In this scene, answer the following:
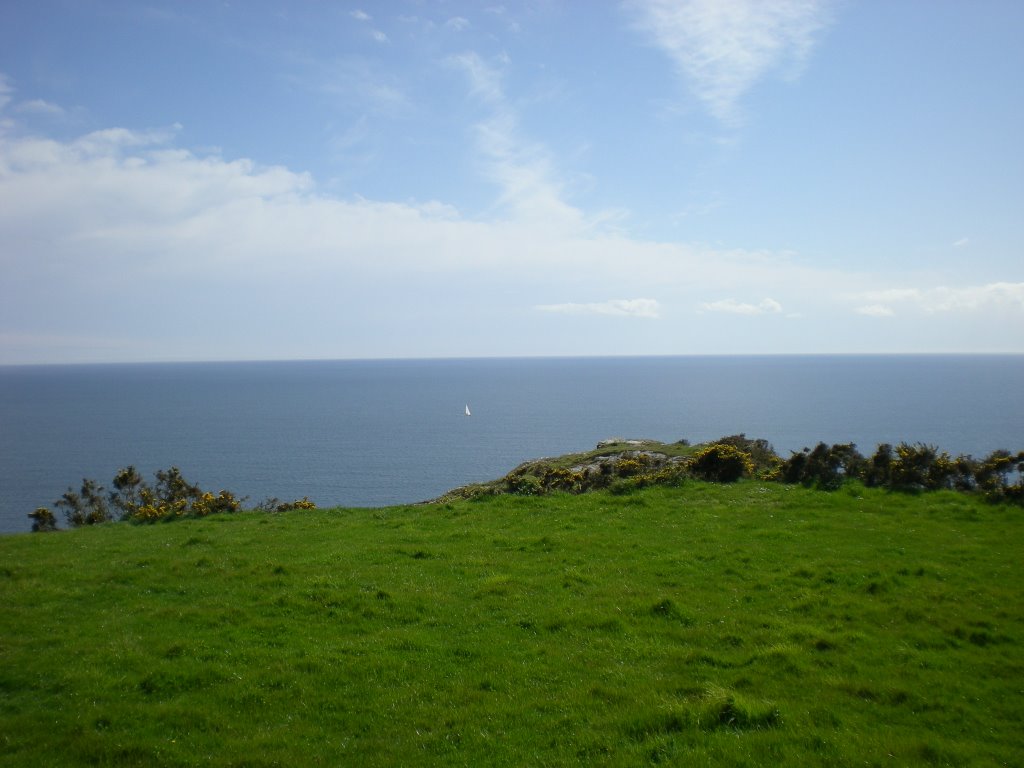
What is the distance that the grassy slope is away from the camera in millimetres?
9266

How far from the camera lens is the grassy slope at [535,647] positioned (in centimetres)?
927

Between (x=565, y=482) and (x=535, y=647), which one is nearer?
(x=535, y=647)

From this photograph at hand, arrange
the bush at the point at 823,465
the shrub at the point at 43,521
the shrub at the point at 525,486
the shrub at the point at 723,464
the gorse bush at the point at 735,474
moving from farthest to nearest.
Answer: the shrub at the point at 43,521 → the shrub at the point at 525,486 → the shrub at the point at 723,464 → the bush at the point at 823,465 → the gorse bush at the point at 735,474

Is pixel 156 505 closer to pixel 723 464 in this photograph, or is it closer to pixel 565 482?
pixel 565 482

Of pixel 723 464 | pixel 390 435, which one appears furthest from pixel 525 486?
pixel 390 435

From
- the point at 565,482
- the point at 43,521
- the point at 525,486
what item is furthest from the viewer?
the point at 43,521

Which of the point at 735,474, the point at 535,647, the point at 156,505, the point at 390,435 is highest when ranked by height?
the point at 735,474

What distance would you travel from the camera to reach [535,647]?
1274 cm

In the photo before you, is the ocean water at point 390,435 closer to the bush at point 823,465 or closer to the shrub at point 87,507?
the shrub at point 87,507

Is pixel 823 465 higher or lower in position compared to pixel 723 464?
higher

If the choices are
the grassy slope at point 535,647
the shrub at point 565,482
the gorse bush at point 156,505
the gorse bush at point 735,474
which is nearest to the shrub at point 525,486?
the gorse bush at point 735,474

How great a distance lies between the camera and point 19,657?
39.9 ft

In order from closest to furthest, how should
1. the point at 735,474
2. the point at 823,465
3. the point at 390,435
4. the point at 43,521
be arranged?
the point at 823,465
the point at 735,474
the point at 43,521
the point at 390,435

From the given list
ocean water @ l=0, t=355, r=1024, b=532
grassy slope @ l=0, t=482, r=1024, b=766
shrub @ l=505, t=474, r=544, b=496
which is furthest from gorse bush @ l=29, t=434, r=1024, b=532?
ocean water @ l=0, t=355, r=1024, b=532
